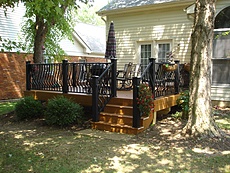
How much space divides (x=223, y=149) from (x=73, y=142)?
10.4 ft

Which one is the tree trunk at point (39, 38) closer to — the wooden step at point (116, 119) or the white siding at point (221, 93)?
the wooden step at point (116, 119)

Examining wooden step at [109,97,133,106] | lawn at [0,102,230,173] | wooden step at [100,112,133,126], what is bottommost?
lawn at [0,102,230,173]

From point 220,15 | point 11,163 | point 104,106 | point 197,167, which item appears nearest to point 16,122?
point 104,106

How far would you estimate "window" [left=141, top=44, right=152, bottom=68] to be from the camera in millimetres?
11312

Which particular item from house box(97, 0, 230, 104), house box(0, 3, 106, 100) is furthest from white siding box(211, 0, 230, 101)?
house box(0, 3, 106, 100)

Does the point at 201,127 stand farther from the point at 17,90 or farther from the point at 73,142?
the point at 17,90

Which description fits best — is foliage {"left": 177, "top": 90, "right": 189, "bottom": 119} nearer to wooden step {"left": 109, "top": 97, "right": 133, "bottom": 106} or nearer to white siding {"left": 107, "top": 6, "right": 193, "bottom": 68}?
wooden step {"left": 109, "top": 97, "right": 133, "bottom": 106}

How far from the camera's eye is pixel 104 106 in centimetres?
692

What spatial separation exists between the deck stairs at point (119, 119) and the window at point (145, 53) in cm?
479

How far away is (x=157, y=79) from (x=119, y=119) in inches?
65.7

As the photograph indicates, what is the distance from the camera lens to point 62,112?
707cm

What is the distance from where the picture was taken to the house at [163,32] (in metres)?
8.99

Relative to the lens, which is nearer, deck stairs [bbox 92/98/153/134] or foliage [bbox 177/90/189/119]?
deck stairs [bbox 92/98/153/134]

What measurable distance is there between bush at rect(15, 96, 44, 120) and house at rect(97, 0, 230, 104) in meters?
4.99
